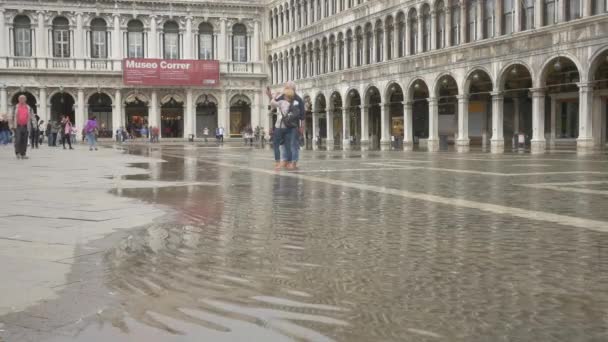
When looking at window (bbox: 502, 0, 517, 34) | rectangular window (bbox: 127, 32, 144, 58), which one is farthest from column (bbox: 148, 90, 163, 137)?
window (bbox: 502, 0, 517, 34)

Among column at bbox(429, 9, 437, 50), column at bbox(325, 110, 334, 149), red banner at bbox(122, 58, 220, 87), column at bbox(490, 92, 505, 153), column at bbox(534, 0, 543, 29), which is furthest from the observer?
red banner at bbox(122, 58, 220, 87)

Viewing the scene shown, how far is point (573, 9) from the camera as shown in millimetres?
28781

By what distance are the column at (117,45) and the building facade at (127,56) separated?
86mm

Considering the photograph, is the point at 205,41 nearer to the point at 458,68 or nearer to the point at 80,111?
the point at 80,111

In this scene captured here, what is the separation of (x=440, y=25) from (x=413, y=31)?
9.44 feet

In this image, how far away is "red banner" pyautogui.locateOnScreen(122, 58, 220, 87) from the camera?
206 ft

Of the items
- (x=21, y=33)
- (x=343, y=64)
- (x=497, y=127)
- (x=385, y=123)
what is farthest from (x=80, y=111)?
(x=497, y=127)

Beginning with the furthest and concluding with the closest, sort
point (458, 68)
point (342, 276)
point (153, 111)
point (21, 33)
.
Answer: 1. point (153, 111)
2. point (21, 33)
3. point (458, 68)
4. point (342, 276)

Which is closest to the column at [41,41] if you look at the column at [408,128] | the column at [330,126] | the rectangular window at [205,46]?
the rectangular window at [205,46]

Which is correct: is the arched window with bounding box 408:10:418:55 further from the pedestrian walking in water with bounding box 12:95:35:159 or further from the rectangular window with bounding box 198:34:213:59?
the rectangular window with bounding box 198:34:213:59

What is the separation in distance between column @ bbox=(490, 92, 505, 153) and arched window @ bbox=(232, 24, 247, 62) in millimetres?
37140

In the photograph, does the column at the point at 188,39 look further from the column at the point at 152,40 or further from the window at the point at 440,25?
the window at the point at 440,25

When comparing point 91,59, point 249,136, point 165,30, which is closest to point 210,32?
point 165,30

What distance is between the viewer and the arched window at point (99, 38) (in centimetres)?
6272
